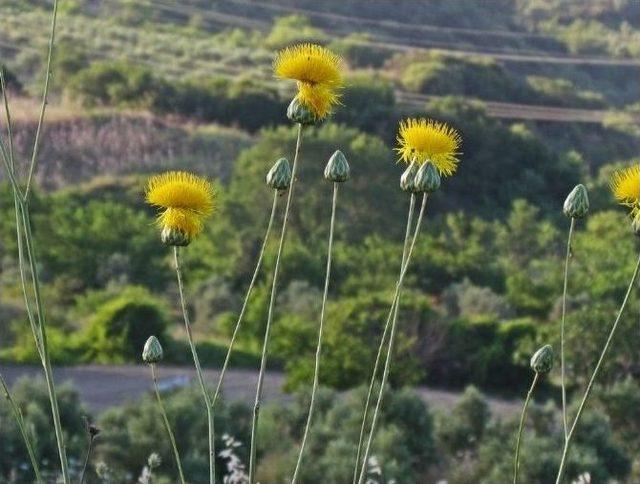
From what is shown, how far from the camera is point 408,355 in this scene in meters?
13.0

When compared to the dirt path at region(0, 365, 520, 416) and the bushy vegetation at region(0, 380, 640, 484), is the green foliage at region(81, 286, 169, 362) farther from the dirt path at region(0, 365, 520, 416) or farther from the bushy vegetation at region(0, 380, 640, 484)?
the bushy vegetation at region(0, 380, 640, 484)

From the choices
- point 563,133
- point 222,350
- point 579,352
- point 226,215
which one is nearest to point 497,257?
point 226,215

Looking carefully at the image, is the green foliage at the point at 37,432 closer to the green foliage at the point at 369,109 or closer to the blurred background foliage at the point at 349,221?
the blurred background foliage at the point at 349,221

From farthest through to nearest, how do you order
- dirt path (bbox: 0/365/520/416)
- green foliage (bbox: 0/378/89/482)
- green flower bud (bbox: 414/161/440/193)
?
dirt path (bbox: 0/365/520/416)
green foliage (bbox: 0/378/89/482)
green flower bud (bbox: 414/161/440/193)

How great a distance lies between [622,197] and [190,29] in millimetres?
33364

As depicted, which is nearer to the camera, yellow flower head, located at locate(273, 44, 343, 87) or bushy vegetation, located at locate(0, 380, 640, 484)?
yellow flower head, located at locate(273, 44, 343, 87)

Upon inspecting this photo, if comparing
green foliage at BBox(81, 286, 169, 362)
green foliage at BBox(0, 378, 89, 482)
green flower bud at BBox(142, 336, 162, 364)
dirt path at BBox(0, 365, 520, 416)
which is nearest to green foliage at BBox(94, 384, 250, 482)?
green foliage at BBox(0, 378, 89, 482)

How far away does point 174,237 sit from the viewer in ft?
6.80

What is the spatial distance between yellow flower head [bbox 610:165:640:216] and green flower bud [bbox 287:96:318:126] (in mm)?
448

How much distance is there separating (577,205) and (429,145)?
0.25m

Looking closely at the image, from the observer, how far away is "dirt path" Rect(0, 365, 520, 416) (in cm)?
1189

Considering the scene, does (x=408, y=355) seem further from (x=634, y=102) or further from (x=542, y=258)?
(x=634, y=102)

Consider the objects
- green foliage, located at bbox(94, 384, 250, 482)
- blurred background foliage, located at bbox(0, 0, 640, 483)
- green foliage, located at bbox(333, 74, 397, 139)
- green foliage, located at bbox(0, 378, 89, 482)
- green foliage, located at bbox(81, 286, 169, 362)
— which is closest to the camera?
green foliage, located at bbox(0, 378, 89, 482)

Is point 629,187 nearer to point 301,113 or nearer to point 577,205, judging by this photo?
point 577,205
